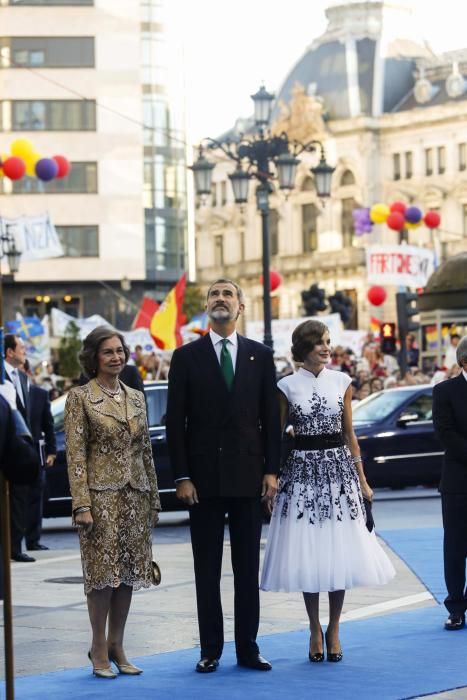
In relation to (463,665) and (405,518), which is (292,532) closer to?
(463,665)

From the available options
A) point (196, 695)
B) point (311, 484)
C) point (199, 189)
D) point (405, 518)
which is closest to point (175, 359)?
point (311, 484)

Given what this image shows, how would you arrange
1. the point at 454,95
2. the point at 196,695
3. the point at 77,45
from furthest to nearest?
the point at 454,95
the point at 77,45
the point at 196,695

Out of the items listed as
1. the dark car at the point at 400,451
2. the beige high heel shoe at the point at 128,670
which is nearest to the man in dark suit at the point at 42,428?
the beige high heel shoe at the point at 128,670

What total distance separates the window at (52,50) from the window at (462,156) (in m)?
30.3

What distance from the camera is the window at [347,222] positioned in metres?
97.2

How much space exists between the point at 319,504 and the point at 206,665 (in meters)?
1.02

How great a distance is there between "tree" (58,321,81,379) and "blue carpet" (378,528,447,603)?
86.9 feet

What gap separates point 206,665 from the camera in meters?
8.55

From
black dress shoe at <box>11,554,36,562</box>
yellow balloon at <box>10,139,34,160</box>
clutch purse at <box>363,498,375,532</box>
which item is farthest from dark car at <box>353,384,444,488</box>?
yellow balloon at <box>10,139,34,160</box>

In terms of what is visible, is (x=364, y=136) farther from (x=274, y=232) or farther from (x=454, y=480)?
(x=454, y=480)

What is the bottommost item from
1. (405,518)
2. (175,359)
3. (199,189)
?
(405,518)

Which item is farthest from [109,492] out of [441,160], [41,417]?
[441,160]

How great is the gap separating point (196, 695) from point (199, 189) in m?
19.7

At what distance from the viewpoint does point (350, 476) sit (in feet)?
29.4
